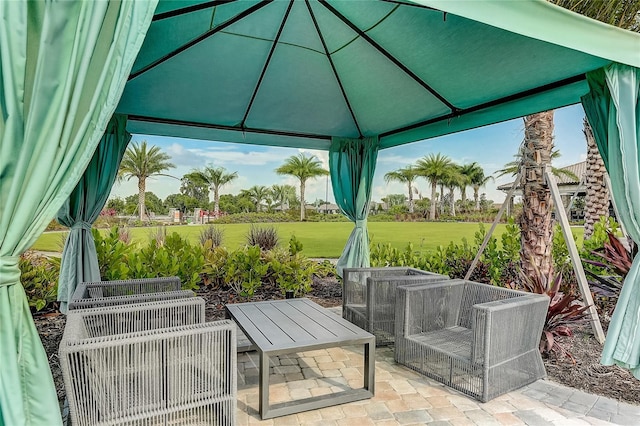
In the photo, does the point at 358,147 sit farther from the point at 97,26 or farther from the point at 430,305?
the point at 97,26

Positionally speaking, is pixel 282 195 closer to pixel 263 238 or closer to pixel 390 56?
pixel 263 238

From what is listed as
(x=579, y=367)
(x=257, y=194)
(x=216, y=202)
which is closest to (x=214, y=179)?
(x=216, y=202)

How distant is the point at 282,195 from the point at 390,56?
10160mm

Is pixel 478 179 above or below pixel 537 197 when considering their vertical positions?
above

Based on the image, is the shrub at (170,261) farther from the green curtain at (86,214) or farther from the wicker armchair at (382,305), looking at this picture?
the wicker armchair at (382,305)

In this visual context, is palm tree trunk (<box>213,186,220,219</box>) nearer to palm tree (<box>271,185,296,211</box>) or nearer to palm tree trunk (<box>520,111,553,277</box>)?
palm tree (<box>271,185,296,211</box>)

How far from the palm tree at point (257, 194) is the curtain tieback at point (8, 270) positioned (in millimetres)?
10644

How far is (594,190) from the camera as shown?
740 cm

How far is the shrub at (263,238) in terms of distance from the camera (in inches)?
261

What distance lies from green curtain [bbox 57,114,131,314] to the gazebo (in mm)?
13

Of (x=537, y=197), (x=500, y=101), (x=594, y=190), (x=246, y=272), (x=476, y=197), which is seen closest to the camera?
(x=500, y=101)

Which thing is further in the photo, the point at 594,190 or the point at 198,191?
the point at 198,191

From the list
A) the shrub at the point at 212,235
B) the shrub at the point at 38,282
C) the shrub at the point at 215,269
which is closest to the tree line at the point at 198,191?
the shrub at the point at 212,235

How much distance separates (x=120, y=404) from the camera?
5.64ft
